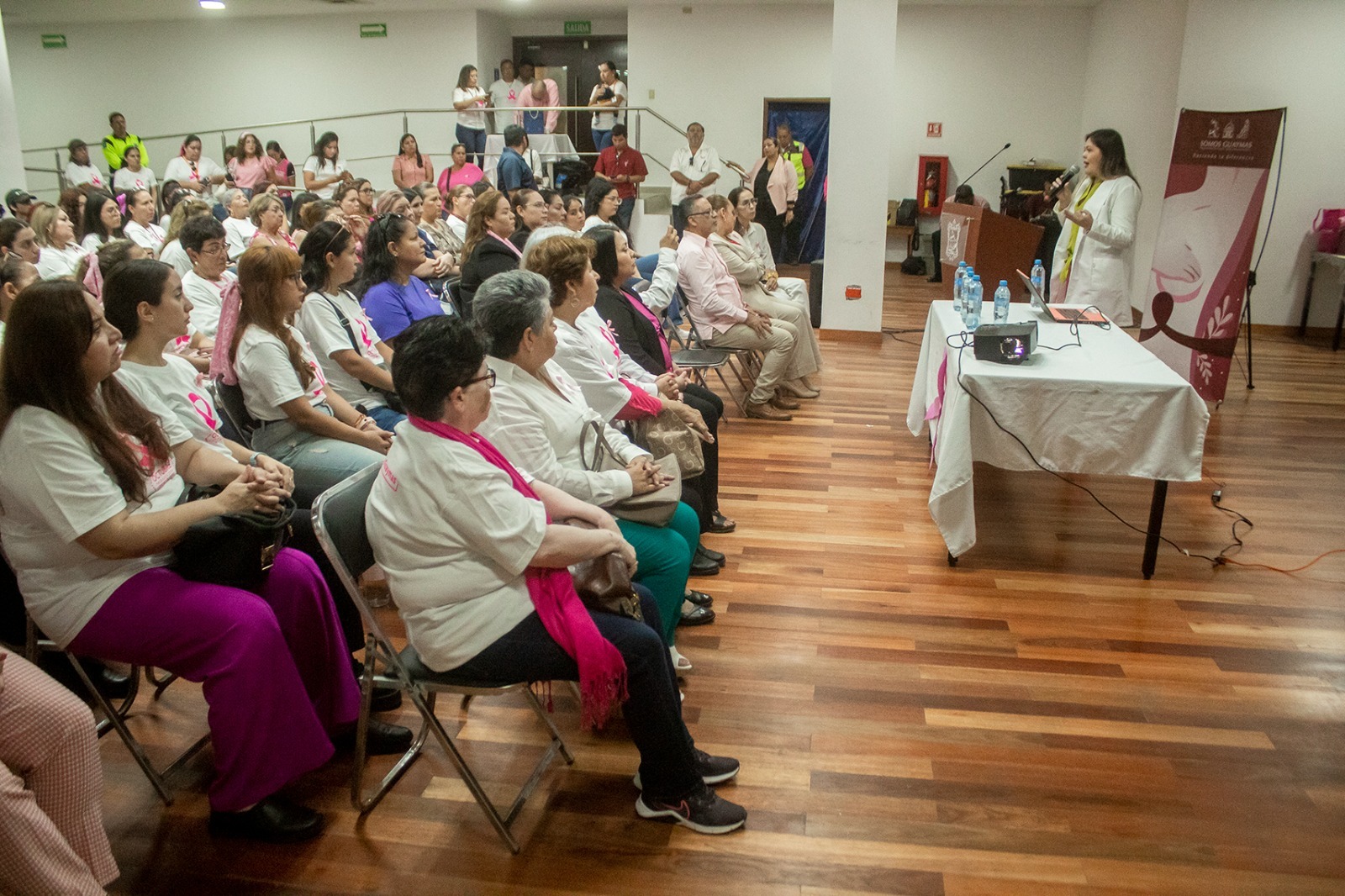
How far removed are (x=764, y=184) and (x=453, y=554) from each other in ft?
32.9

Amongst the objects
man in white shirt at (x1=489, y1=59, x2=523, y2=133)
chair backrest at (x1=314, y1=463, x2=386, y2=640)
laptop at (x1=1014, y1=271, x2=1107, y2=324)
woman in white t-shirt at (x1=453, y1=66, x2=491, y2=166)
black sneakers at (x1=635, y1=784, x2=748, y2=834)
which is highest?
man in white shirt at (x1=489, y1=59, x2=523, y2=133)

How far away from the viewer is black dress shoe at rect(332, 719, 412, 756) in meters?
2.48

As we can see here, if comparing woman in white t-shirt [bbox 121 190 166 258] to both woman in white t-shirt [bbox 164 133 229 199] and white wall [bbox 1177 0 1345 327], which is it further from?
white wall [bbox 1177 0 1345 327]

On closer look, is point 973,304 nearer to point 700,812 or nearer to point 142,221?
point 700,812

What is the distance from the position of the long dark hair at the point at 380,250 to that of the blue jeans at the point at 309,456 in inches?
37.8

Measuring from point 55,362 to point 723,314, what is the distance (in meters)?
3.73

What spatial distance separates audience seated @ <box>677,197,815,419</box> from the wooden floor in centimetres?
146

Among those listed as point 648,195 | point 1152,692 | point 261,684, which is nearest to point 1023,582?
point 1152,692

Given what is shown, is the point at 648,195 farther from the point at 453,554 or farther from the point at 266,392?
the point at 453,554

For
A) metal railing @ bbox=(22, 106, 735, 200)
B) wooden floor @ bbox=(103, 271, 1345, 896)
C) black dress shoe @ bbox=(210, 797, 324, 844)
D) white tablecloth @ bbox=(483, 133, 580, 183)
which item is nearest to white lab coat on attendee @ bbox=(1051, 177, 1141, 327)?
wooden floor @ bbox=(103, 271, 1345, 896)

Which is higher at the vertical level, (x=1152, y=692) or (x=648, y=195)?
(x=648, y=195)

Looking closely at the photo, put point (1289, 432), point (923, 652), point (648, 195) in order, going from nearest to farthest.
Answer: point (923, 652), point (1289, 432), point (648, 195)

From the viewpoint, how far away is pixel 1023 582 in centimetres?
352

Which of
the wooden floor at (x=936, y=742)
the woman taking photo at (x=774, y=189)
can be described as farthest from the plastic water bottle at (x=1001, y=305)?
the woman taking photo at (x=774, y=189)
